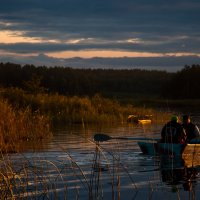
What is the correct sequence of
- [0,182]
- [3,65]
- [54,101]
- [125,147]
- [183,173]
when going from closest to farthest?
1. [0,182]
2. [183,173]
3. [125,147]
4. [54,101]
5. [3,65]

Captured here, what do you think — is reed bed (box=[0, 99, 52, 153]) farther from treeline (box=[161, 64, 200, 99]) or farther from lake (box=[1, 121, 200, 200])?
treeline (box=[161, 64, 200, 99])

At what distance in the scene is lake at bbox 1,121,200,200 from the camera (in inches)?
355

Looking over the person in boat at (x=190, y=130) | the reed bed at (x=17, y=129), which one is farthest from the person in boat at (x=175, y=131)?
the reed bed at (x=17, y=129)

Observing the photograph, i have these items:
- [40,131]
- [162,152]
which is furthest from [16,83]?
[162,152]

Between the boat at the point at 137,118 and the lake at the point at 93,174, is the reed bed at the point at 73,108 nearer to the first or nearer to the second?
the boat at the point at 137,118

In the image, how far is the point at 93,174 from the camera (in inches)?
347

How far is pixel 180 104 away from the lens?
55625 millimetres

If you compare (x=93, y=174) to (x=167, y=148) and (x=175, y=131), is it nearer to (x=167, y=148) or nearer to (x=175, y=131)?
(x=167, y=148)

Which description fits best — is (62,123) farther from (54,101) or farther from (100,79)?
(100,79)

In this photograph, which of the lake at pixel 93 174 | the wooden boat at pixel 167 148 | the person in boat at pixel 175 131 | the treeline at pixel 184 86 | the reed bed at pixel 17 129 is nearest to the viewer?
the lake at pixel 93 174

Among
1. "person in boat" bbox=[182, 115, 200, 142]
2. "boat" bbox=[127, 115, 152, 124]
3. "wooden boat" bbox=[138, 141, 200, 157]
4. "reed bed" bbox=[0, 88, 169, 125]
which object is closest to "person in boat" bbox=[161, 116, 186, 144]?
"wooden boat" bbox=[138, 141, 200, 157]

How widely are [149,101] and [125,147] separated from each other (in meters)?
35.8

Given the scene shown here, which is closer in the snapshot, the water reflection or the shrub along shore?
the water reflection

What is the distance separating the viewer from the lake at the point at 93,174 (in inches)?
355
